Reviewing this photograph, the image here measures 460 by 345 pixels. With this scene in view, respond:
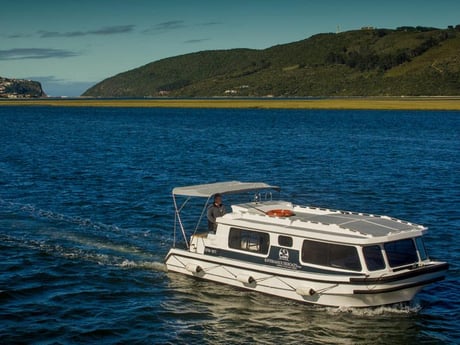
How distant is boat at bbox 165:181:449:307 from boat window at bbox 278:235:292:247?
1 centimetres

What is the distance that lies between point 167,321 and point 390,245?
821 cm

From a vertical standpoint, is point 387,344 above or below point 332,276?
below

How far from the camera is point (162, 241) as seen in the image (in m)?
32.3

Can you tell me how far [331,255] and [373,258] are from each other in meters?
1.48

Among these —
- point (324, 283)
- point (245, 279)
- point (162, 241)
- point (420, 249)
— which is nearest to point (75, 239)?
point (162, 241)

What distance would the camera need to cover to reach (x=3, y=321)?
71.9 feet

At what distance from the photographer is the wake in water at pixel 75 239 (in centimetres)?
2930

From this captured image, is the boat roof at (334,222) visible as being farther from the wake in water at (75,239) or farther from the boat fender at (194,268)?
the wake in water at (75,239)

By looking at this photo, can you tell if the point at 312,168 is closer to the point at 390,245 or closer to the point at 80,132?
the point at 390,245

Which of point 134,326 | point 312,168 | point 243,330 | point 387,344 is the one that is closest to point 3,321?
point 134,326

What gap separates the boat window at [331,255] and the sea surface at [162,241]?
1630 mm

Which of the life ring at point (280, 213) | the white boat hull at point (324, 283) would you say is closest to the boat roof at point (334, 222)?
the life ring at point (280, 213)

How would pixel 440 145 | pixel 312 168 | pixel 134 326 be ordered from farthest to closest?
pixel 440 145
pixel 312 168
pixel 134 326

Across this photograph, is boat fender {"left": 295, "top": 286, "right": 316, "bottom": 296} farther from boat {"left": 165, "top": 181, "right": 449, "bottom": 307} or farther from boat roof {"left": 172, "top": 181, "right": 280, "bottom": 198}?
boat roof {"left": 172, "top": 181, "right": 280, "bottom": 198}
